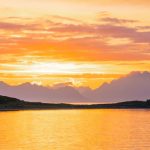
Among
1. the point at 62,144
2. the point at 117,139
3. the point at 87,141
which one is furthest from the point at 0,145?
the point at 117,139

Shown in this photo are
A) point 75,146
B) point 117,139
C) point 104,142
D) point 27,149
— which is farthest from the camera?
point 117,139

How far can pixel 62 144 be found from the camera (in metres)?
123

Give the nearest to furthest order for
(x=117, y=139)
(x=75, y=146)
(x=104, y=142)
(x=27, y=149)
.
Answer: (x=27, y=149) < (x=75, y=146) < (x=104, y=142) < (x=117, y=139)

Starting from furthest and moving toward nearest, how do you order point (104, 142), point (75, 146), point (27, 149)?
point (104, 142)
point (75, 146)
point (27, 149)

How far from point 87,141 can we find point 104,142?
5345 millimetres

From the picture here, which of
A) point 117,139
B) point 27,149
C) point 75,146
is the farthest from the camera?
point 117,139

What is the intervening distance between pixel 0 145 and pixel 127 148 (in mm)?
28497

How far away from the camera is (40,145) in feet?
398

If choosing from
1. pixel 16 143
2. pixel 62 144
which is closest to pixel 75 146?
pixel 62 144

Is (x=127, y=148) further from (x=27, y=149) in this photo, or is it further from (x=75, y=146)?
(x=27, y=149)

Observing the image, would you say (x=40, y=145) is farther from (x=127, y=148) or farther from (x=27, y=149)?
(x=127, y=148)

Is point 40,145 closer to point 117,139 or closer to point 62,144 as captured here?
point 62,144

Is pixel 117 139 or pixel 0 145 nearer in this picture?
pixel 0 145

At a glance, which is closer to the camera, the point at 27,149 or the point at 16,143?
the point at 27,149
